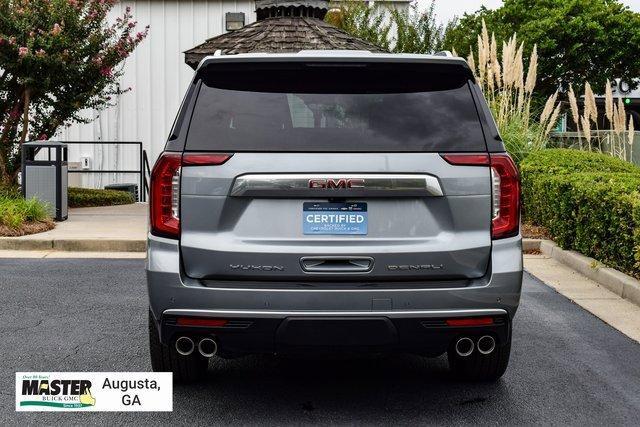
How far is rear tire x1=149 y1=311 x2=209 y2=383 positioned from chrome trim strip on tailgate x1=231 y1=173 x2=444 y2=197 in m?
1.01

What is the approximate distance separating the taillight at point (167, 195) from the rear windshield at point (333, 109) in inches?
5.2

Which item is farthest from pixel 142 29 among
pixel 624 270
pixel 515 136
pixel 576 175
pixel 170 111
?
pixel 624 270

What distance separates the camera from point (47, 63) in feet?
51.8

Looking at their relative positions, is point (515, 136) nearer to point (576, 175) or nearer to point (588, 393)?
point (576, 175)

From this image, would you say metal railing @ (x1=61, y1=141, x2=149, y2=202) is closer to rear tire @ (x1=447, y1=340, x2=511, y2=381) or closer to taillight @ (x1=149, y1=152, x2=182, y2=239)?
rear tire @ (x1=447, y1=340, x2=511, y2=381)

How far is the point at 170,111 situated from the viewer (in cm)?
2281

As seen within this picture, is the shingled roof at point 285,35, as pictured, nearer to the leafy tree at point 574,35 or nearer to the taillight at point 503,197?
the taillight at point 503,197

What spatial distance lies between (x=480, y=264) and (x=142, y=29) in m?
19.3

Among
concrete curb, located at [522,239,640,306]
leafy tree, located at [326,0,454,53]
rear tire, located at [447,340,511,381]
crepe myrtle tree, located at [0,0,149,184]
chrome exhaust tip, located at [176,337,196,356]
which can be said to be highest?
leafy tree, located at [326,0,454,53]

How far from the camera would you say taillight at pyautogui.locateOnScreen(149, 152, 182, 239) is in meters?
4.45

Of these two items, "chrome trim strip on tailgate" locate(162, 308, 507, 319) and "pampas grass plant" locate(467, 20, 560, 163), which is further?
"pampas grass plant" locate(467, 20, 560, 163)
